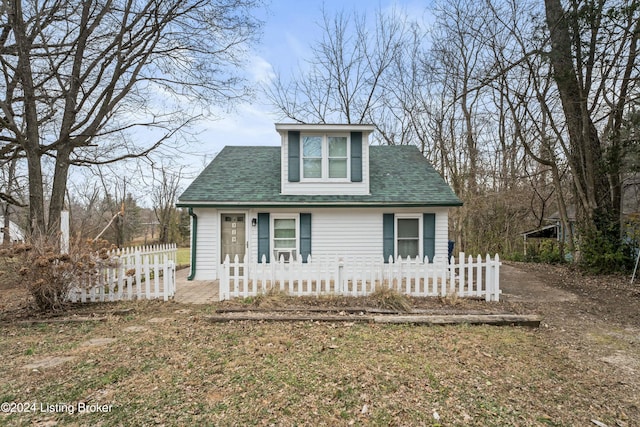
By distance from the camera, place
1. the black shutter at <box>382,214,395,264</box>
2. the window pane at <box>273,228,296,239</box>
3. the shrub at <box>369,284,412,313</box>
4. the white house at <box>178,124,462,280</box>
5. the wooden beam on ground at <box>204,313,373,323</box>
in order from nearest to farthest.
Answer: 1. the wooden beam on ground at <box>204,313,373,323</box>
2. the shrub at <box>369,284,412,313</box>
3. the white house at <box>178,124,462,280</box>
4. the black shutter at <box>382,214,395,264</box>
5. the window pane at <box>273,228,296,239</box>

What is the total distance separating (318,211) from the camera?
365 inches

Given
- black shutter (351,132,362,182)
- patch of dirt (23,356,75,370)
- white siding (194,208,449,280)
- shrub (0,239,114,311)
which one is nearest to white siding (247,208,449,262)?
white siding (194,208,449,280)

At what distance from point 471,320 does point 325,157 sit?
6083 millimetres

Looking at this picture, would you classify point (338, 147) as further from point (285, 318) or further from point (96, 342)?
point (96, 342)

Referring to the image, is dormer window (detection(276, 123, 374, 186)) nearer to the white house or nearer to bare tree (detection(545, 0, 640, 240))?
the white house

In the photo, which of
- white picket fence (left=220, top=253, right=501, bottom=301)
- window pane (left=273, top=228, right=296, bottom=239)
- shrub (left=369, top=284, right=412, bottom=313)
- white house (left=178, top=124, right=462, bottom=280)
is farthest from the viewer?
window pane (left=273, top=228, right=296, bottom=239)

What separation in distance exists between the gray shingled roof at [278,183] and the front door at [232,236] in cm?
69

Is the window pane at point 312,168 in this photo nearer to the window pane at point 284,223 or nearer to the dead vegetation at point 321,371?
the window pane at point 284,223

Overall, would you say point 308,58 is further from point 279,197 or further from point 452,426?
point 452,426

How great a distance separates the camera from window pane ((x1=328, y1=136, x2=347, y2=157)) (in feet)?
31.4

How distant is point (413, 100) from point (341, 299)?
596 inches

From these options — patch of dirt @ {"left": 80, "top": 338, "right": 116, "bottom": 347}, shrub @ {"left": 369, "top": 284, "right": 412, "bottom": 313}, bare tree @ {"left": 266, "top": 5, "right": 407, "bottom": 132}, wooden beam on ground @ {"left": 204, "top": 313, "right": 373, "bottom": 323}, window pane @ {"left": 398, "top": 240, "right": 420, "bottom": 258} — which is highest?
bare tree @ {"left": 266, "top": 5, "right": 407, "bottom": 132}

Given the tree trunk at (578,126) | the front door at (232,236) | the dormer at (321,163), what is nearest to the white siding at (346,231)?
the dormer at (321,163)

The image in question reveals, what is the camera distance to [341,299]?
6.64 metres
